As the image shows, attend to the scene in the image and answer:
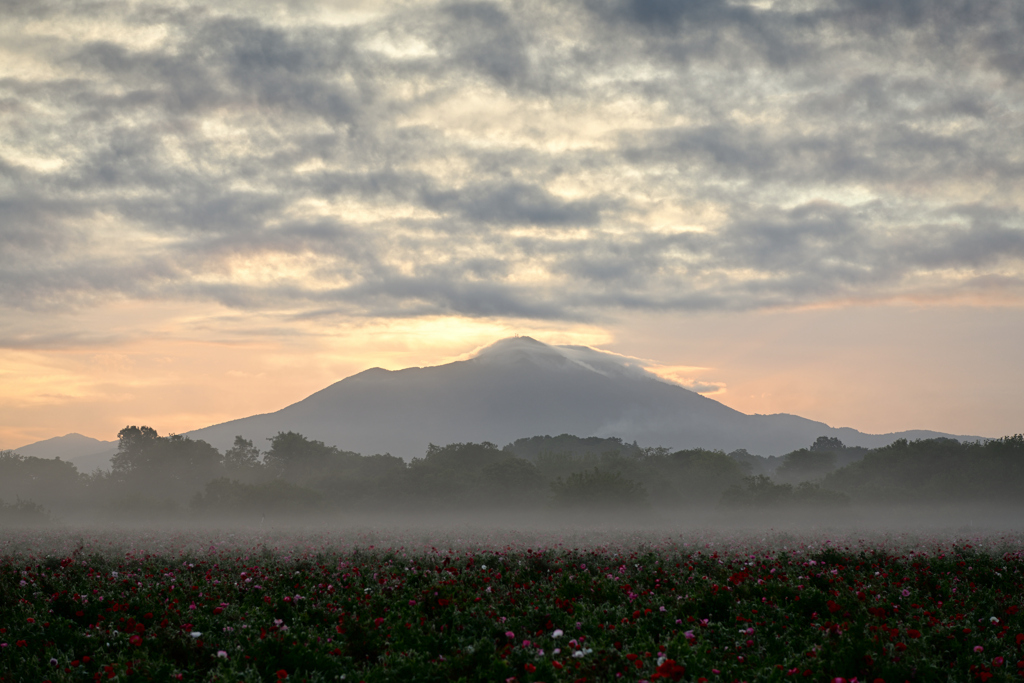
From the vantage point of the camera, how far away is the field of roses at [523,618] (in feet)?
28.1

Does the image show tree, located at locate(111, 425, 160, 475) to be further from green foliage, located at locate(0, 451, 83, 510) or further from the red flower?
the red flower

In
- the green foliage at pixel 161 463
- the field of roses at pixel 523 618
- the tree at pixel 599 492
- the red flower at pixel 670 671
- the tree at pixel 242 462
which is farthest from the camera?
the tree at pixel 242 462

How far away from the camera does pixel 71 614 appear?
10844 mm

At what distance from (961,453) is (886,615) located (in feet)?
282

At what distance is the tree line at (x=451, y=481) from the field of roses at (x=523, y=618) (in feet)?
169

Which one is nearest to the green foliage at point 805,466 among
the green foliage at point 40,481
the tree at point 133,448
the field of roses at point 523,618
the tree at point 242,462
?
the tree at point 242,462

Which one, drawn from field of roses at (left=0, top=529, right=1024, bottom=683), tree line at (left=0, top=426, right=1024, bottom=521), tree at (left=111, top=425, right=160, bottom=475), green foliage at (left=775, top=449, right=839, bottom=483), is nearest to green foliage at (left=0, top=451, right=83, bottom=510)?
tree line at (left=0, top=426, right=1024, bottom=521)

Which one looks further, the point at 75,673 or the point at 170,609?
the point at 170,609

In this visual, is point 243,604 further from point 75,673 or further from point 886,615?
point 886,615

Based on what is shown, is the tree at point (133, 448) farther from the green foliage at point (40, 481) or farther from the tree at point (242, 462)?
the tree at point (242, 462)

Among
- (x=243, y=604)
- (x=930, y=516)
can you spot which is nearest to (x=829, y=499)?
(x=930, y=516)

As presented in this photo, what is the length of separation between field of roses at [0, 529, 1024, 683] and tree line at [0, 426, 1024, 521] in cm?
5166

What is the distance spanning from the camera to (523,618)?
10.4 m

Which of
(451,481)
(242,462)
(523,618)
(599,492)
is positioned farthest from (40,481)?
(523,618)
